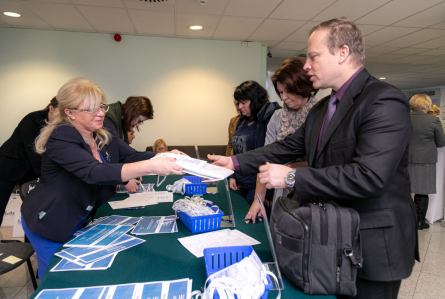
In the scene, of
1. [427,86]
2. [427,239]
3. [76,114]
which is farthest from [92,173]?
[427,86]

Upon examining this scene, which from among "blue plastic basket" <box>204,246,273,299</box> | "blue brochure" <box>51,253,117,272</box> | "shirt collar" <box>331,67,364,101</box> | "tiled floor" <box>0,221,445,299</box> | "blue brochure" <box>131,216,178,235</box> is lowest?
"tiled floor" <box>0,221,445,299</box>

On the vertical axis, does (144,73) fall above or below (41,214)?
above

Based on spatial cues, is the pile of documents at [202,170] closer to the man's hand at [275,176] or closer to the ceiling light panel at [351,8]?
the man's hand at [275,176]

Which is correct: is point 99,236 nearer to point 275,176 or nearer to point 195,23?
point 275,176

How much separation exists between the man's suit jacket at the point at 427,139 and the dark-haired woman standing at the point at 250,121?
2.73 m

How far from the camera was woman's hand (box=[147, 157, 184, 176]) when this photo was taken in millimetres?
1457

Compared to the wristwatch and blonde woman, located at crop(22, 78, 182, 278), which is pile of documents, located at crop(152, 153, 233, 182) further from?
the wristwatch

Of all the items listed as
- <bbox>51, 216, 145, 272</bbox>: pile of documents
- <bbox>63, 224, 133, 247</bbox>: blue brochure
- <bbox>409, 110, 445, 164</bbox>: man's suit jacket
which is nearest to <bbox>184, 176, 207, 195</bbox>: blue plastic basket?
<bbox>51, 216, 145, 272</bbox>: pile of documents

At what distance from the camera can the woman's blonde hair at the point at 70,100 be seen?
166 cm

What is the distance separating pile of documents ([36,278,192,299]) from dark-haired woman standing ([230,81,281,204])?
134 cm

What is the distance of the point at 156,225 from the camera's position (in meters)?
1.62

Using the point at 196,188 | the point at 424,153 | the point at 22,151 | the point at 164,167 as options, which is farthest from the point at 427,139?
the point at 22,151

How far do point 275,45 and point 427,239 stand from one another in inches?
169

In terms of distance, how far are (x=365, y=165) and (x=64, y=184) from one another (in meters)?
1.53
